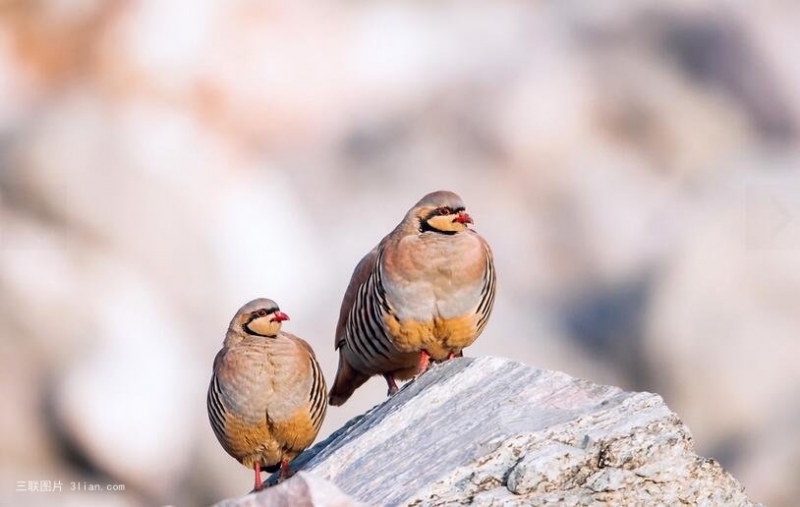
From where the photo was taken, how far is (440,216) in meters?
6.65

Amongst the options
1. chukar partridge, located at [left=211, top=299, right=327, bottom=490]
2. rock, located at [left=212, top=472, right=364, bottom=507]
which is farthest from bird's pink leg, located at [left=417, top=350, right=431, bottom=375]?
rock, located at [left=212, top=472, right=364, bottom=507]

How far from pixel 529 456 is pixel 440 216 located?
6.35ft

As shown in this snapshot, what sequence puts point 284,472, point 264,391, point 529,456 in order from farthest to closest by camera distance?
point 284,472 < point 264,391 < point 529,456

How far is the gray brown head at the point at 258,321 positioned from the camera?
6.34m

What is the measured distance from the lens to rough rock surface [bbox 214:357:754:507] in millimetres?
4867

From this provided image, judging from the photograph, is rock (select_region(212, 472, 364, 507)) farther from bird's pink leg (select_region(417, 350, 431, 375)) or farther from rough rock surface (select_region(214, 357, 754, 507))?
bird's pink leg (select_region(417, 350, 431, 375))

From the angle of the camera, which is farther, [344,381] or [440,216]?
[344,381]

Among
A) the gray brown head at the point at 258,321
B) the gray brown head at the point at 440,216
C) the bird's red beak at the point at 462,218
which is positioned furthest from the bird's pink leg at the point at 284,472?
the bird's red beak at the point at 462,218

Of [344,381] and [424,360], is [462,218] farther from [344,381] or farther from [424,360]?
[344,381]

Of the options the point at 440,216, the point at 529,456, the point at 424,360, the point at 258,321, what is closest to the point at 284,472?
the point at 258,321

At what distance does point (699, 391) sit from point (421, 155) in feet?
14.1

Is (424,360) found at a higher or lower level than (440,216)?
lower

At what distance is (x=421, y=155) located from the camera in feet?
52.1

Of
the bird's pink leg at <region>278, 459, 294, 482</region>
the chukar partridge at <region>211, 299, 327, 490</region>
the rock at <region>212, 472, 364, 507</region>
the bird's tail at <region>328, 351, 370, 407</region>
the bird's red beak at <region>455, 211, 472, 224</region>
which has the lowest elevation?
the rock at <region>212, 472, 364, 507</region>
